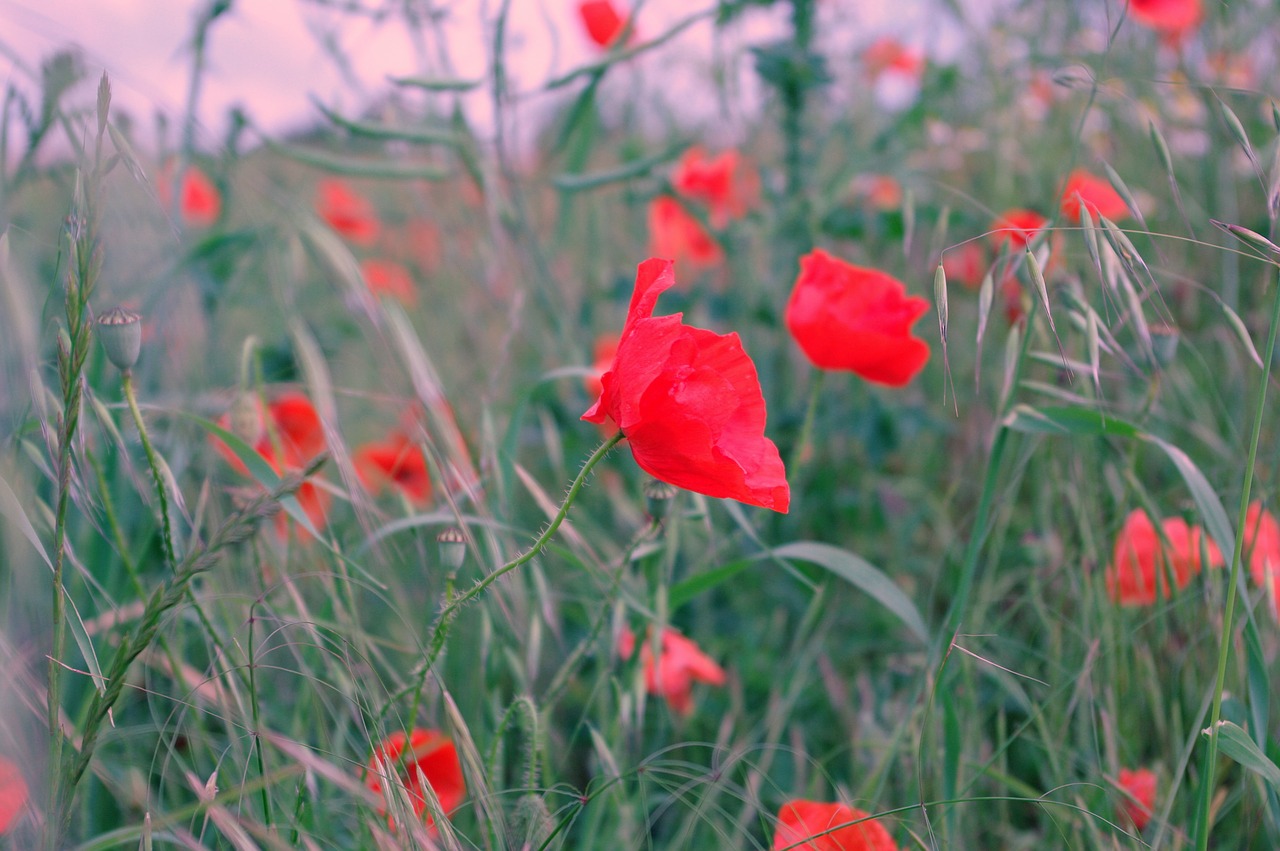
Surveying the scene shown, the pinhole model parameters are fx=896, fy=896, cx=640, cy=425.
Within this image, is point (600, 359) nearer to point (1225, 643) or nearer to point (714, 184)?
point (714, 184)

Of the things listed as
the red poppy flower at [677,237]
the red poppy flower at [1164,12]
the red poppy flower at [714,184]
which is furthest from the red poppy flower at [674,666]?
the red poppy flower at [1164,12]

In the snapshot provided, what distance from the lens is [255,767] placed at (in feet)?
2.60

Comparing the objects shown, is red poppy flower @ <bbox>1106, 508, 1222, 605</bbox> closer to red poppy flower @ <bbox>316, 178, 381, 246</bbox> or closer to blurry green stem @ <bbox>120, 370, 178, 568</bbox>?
blurry green stem @ <bbox>120, 370, 178, 568</bbox>

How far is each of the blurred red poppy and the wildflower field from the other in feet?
0.08

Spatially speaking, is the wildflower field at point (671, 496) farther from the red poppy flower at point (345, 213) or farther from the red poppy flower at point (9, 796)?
the red poppy flower at point (345, 213)

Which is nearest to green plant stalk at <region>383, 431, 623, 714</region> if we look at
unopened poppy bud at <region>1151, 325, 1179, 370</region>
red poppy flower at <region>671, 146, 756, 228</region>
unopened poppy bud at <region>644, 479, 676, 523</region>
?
unopened poppy bud at <region>644, 479, 676, 523</region>

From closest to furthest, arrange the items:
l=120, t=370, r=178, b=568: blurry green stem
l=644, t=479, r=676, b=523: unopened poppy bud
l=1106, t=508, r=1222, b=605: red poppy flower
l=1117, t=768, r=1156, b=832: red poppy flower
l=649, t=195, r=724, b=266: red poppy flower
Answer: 1. l=120, t=370, r=178, b=568: blurry green stem
2. l=644, t=479, r=676, b=523: unopened poppy bud
3. l=1117, t=768, r=1156, b=832: red poppy flower
4. l=1106, t=508, r=1222, b=605: red poppy flower
5. l=649, t=195, r=724, b=266: red poppy flower

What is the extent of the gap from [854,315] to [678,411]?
37 cm

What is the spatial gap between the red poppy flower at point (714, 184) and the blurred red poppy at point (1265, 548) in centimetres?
101

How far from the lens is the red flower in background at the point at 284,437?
34.9 inches

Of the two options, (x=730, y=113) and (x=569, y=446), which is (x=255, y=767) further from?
(x=730, y=113)

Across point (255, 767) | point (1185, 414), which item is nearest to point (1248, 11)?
point (1185, 414)

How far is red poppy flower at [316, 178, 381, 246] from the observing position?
2.57 meters

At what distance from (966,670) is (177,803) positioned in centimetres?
79
